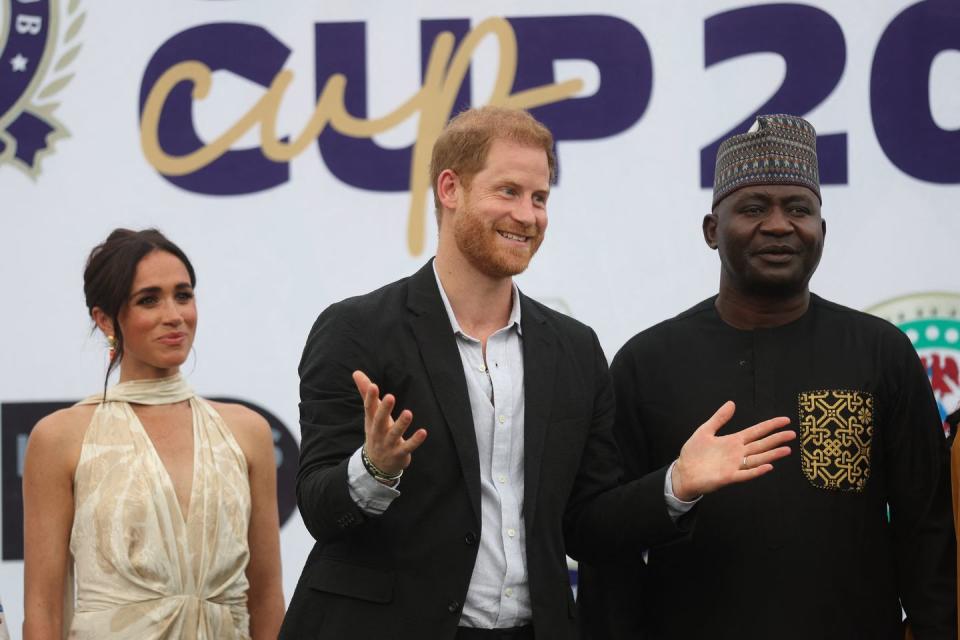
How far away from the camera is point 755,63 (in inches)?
146

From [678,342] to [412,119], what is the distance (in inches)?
48.2

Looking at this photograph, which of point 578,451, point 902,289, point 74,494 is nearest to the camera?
point 578,451

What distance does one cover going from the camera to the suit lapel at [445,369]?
7.78 feet

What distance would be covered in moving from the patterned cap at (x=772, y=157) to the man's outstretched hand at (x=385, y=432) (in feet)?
3.61

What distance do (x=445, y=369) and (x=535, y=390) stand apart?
0.61ft

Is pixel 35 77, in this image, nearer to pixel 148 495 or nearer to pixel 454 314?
pixel 148 495

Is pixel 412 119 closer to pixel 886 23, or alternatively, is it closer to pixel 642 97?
pixel 642 97

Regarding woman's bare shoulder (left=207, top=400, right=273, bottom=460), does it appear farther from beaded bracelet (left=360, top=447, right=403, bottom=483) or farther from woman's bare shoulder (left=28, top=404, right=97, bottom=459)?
beaded bracelet (left=360, top=447, right=403, bottom=483)

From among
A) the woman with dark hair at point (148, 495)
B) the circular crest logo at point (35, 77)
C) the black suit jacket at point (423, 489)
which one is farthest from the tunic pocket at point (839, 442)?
the circular crest logo at point (35, 77)

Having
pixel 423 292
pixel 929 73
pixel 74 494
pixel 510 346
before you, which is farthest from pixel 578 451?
pixel 929 73

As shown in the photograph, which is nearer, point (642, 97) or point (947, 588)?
point (947, 588)

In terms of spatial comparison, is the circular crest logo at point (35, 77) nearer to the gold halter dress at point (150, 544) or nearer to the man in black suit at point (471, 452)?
the gold halter dress at point (150, 544)

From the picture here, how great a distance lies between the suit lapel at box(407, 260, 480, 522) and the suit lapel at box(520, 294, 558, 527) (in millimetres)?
Answer: 106

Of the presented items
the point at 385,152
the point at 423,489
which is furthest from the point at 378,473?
the point at 385,152
